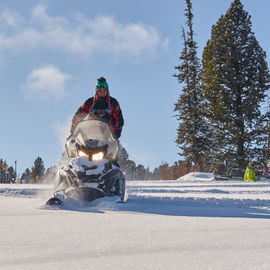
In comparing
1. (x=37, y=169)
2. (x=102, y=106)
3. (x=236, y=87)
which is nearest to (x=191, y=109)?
(x=236, y=87)

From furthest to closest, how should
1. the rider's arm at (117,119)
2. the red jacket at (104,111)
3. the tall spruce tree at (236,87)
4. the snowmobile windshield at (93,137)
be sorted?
the tall spruce tree at (236,87), the red jacket at (104,111), the rider's arm at (117,119), the snowmobile windshield at (93,137)

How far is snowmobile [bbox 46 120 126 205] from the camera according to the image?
163 inches

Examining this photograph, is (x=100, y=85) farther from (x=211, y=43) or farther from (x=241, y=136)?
(x=211, y=43)

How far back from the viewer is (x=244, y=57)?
2419 cm

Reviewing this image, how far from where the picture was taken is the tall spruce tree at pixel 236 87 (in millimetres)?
23328

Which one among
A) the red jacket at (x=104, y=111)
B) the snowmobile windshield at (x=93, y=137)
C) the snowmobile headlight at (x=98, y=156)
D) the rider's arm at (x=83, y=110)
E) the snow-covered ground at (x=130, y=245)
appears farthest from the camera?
the rider's arm at (x=83, y=110)

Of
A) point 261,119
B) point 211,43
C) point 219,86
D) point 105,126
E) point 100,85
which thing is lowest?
point 105,126

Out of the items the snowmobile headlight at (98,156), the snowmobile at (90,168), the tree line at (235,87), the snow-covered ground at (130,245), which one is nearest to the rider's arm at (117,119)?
the snowmobile at (90,168)

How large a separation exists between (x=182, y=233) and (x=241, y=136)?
22.2 metres

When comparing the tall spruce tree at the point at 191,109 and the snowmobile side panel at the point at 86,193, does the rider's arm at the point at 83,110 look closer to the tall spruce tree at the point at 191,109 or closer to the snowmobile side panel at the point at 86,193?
the snowmobile side panel at the point at 86,193

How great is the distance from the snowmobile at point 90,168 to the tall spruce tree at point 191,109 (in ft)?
75.0

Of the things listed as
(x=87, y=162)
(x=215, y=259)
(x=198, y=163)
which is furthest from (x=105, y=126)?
(x=198, y=163)

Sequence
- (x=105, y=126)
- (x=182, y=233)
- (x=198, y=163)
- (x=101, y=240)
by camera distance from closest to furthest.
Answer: (x=101, y=240)
(x=182, y=233)
(x=105, y=126)
(x=198, y=163)

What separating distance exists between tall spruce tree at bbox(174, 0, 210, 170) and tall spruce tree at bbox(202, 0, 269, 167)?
8.95 feet
